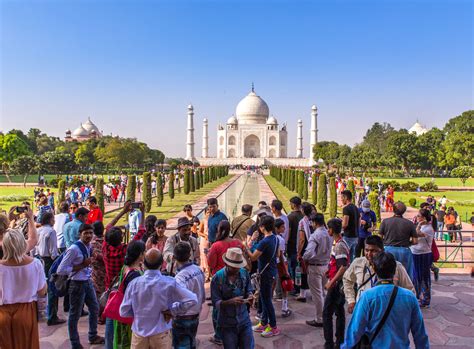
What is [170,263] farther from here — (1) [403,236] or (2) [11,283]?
(1) [403,236]

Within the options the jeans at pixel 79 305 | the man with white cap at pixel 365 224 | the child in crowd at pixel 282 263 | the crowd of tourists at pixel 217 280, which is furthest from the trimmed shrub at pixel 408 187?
the jeans at pixel 79 305

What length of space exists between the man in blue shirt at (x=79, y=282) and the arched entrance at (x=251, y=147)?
221 ft

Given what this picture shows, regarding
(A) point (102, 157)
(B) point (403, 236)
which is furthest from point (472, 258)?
(A) point (102, 157)

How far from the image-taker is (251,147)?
2827 inches

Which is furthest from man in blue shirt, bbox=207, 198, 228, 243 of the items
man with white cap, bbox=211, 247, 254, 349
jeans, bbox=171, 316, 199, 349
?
jeans, bbox=171, 316, 199, 349

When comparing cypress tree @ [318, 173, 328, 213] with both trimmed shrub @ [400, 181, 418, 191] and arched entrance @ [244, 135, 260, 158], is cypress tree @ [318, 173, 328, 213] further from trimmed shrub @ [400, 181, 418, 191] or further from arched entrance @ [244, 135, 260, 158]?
arched entrance @ [244, 135, 260, 158]

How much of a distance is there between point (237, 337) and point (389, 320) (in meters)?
1.08

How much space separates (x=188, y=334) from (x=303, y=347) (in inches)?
51.6

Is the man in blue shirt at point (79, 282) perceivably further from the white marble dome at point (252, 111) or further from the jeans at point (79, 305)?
the white marble dome at point (252, 111)

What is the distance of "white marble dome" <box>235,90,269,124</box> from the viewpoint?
7062cm

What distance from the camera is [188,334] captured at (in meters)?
2.64

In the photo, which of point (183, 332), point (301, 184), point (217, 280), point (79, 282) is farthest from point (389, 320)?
point (301, 184)

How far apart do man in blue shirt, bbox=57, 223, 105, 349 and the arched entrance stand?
67.3m

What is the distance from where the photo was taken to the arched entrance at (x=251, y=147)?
233ft
